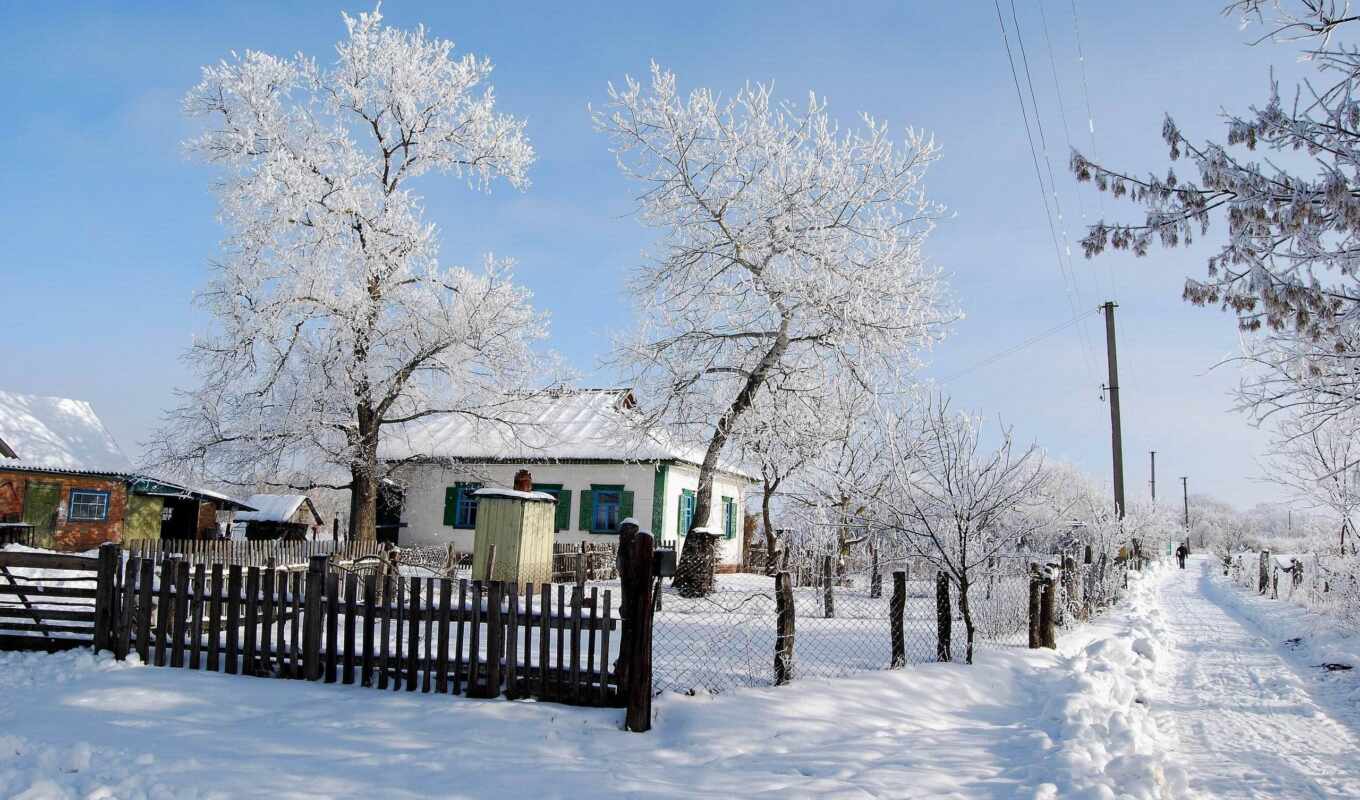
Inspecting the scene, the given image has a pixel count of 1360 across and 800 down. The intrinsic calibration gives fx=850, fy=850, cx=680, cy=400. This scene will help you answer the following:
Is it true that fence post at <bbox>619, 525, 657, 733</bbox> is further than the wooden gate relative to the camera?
No

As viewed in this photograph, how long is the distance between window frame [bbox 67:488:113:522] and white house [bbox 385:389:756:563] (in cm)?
913

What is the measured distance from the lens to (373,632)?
736cm

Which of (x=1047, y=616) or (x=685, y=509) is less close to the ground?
(x=685, y=509)

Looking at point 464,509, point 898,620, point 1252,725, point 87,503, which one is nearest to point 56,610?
point 898,620

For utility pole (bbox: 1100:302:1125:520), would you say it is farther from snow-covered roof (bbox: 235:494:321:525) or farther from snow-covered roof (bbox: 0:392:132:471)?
snow-covered roof (bbox: 0:392:132:471)

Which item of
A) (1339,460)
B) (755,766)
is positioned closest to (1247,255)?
(755,766)

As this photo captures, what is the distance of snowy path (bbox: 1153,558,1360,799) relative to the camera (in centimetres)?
613

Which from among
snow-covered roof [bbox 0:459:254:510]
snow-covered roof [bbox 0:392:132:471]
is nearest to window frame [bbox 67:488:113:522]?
snow-covered roof [bbox 0:459:254:510]

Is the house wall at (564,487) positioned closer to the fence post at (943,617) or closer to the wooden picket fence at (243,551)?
the wooden picket fence at (243,551)

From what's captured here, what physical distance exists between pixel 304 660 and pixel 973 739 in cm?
557

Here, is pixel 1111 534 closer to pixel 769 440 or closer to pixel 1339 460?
pixel 1339 460

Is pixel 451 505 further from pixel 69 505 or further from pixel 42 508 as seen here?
pixel 42 508

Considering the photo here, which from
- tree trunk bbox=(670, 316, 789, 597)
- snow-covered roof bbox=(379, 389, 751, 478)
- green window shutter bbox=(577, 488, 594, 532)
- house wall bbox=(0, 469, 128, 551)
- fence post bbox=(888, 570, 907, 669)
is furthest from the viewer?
house wall bbox=(0, 469, 128, 551)

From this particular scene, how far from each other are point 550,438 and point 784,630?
1767 cm
